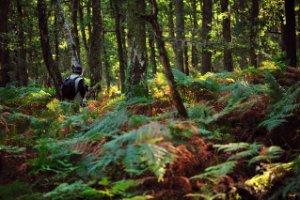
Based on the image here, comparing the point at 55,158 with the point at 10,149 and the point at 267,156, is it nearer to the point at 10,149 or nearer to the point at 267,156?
the point at 10,149

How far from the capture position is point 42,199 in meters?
4.75

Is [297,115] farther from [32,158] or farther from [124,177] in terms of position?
[32,158]

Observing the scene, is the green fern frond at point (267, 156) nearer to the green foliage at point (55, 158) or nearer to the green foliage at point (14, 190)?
the green foliage at point (55, 158)

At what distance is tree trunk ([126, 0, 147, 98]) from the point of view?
355 inches

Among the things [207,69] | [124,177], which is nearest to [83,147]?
[124,177]

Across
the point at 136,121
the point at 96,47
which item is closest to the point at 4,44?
the point at 96,47

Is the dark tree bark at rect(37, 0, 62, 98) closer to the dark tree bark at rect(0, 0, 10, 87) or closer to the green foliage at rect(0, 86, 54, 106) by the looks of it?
the green foliage at rect(0, 86, 54, 106)

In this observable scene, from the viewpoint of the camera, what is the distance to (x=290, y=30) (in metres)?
10.0

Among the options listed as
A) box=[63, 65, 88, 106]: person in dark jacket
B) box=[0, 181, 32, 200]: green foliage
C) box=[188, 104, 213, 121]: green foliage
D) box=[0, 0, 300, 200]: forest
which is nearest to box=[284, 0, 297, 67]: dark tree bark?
box=[0, 0, 300, 200]: forest

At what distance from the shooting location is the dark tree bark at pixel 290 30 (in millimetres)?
9797

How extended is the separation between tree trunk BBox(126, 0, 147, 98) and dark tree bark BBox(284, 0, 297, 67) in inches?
141

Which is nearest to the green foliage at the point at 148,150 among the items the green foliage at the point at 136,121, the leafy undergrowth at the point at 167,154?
the leafy undergrowth at the point at 167,154

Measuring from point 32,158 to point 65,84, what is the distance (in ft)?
14.4

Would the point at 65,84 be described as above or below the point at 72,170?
above
